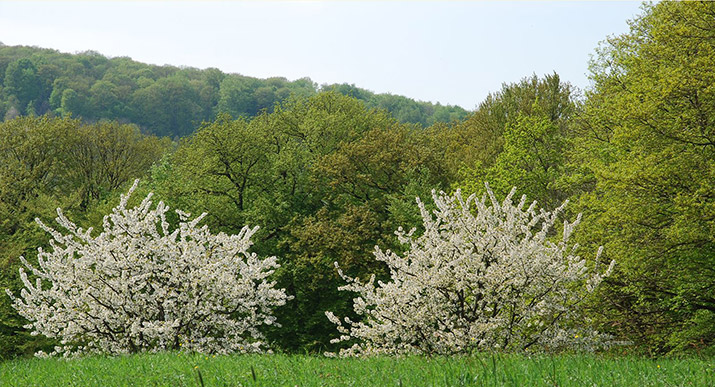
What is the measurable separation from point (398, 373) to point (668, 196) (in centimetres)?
1434

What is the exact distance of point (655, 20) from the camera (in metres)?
22.9

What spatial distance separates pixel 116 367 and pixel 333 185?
950 inches

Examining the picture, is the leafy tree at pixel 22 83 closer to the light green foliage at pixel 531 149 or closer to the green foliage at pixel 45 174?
the green foliage at pixel 45 174

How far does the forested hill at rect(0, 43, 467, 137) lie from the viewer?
7875cm

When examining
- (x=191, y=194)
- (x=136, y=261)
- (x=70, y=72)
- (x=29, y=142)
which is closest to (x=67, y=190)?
(x=29, y=142)

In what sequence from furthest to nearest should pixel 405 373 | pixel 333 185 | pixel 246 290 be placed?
pixel 333 185 < pixel 246 290 < pixel 405 373

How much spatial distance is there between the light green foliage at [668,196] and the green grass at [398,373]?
10.8 m

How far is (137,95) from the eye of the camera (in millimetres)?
85812

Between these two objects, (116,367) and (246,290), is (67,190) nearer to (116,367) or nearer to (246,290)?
(246,290)

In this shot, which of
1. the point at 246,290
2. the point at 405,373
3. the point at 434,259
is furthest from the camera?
the point at 246,290

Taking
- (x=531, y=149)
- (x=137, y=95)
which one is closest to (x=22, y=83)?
(x=137, y=95)

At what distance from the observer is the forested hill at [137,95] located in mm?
78750

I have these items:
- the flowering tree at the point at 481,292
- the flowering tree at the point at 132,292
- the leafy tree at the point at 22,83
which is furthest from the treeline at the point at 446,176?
the leafy tree at the point at 22,83

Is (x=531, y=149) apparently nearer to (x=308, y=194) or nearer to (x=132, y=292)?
(x=308, y=194)
